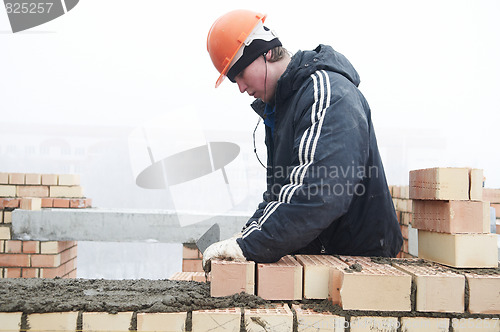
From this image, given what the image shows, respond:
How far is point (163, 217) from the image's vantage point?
491 cm

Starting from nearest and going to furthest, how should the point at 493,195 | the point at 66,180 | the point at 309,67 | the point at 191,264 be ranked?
the point at 309,67
the point at 493,195
the point at 191,264
the point at 66,180

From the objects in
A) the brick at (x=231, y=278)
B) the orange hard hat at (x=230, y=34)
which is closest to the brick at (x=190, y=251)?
the orange hard hat at (x=230, y=34)

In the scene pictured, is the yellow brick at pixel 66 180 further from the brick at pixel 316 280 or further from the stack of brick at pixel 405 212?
the brick at pixel 316 280

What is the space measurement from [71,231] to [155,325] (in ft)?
12.8

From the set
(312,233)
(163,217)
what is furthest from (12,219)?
(312,233)

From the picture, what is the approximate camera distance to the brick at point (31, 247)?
5.18 m

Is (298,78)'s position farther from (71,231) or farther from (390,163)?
(390,163)

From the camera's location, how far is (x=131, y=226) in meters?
4.93

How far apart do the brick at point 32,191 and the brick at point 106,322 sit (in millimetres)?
4580

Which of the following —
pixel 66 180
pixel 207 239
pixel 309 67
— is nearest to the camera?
pixel 309 67

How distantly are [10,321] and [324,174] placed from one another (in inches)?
51.3

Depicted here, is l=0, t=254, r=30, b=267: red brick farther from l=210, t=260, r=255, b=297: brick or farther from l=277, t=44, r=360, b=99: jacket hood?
l=277, t=44, r=360, b=99: jacket hood

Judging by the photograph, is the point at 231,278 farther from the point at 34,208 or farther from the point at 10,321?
the point at 34,208

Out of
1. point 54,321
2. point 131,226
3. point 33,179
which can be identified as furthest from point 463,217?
point 33,179
